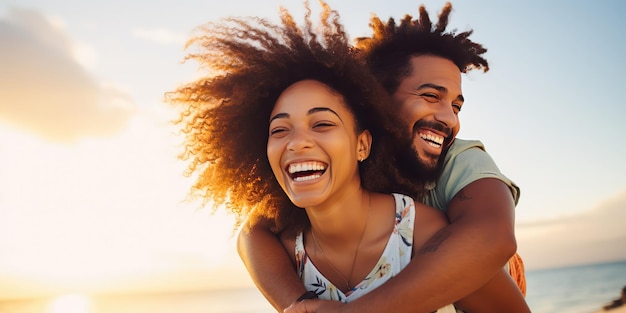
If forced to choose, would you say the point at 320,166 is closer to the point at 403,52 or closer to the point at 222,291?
the point at 403,52

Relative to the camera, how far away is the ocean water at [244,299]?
29859 mm

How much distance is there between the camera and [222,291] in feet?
148

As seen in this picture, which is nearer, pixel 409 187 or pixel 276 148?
pixel 276 148

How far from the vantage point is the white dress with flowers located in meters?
3.33

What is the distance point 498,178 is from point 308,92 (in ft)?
4.03

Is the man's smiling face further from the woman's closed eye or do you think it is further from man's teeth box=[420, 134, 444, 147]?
the woman's closed eye

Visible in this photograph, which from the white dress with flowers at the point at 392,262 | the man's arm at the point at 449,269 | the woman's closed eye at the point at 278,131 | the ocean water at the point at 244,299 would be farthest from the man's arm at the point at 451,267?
the ocean water at the point at 244,299

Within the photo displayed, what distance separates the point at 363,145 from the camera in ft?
12.0

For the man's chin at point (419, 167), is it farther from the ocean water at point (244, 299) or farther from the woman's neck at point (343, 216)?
the ocean water at point (244, 299)

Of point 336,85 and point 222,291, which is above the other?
point 222,291

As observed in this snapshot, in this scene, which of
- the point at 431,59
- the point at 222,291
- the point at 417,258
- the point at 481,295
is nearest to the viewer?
the point at 417,258

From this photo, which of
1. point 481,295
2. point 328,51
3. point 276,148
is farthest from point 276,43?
point 481,295

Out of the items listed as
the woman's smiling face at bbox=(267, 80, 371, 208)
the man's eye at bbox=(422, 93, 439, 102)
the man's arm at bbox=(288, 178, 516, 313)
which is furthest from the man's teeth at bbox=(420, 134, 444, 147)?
the man's arm at bbox=(288, 178, 516, 313)

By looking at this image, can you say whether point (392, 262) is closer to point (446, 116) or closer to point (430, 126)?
point (430, 126)
